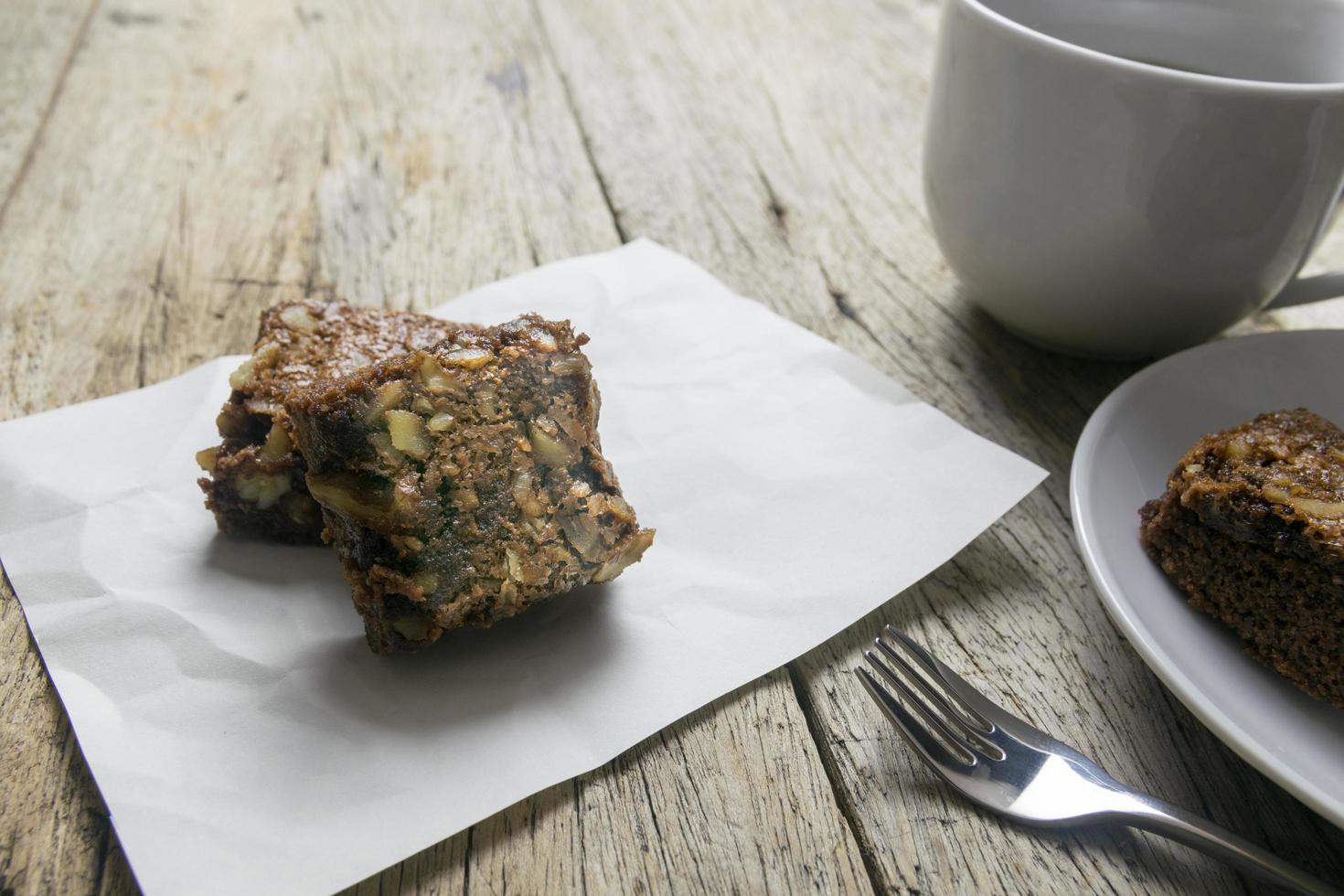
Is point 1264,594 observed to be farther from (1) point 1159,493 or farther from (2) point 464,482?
(2) point 464,482

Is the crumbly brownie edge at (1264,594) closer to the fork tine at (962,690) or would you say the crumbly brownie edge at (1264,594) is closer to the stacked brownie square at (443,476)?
the fork tine at (962,690)

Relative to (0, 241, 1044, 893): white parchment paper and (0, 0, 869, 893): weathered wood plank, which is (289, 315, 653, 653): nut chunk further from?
(0, 0, 869, 893): weathered wood plank

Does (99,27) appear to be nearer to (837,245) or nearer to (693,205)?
(693,205)

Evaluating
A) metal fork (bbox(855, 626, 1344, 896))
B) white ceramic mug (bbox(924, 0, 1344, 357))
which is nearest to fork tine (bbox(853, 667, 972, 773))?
metal fork (bbox(855, 626, 1344, 896))

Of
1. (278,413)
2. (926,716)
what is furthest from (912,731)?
(278,413)

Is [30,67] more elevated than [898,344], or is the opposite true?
[30,67]

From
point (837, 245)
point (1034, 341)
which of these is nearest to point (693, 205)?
point (837, 245)

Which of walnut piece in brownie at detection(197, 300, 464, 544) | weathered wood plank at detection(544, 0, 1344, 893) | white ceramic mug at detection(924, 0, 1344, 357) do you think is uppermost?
white ceramic mug at detection(924, 0, 1344, 357)

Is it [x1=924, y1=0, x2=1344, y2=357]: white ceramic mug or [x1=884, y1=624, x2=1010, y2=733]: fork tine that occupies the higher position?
[x1=924, y1=0, x2=1344, y2=357]: white ceramic mug
